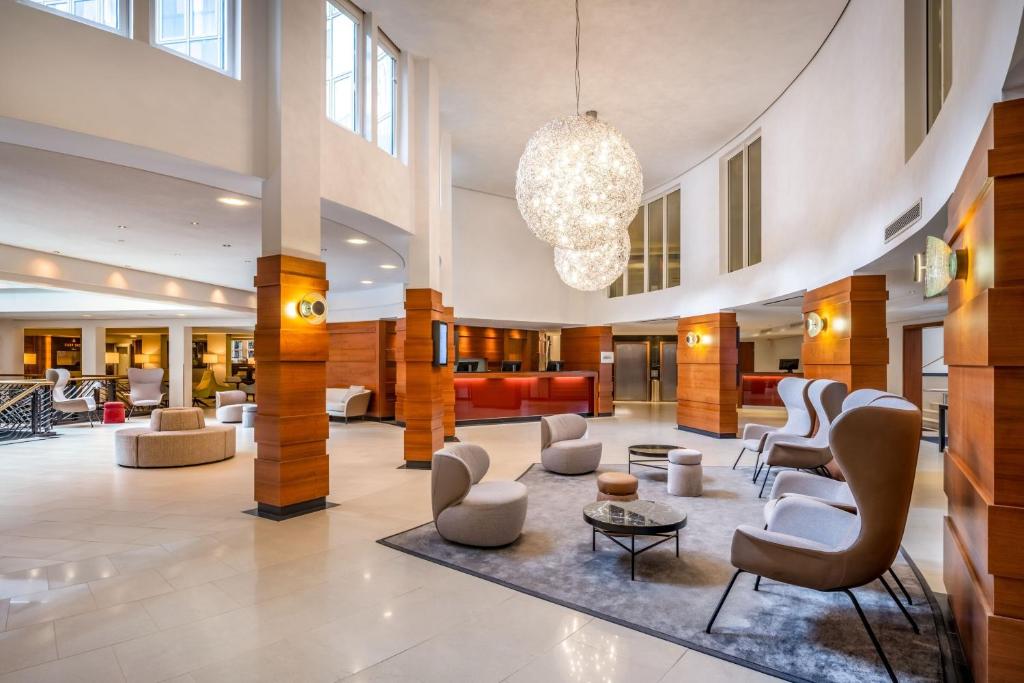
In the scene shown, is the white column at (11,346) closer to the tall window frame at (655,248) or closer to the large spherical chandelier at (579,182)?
the tall window frame at (655,248)

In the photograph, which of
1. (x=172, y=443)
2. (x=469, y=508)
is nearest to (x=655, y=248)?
(x=469, y=508)

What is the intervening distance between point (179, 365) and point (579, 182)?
1586 centimetres

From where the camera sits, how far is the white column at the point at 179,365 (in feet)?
52.2

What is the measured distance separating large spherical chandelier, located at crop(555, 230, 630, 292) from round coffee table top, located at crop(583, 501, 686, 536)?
5.11 meters

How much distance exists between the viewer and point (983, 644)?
2.28 meters

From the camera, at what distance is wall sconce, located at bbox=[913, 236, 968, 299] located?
2.77 m

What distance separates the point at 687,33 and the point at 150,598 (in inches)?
334

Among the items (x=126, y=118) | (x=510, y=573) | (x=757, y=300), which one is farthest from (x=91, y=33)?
(x=757, y=300)

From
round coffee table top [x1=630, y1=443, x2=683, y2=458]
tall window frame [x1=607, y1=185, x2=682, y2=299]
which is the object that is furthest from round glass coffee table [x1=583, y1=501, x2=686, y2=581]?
tall window frame [x1=607, y1=185, x2=682, y2=299]

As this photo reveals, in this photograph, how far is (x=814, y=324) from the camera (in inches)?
295

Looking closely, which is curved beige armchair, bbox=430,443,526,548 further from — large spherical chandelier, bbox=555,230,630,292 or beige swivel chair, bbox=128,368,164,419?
beige swivel chair, bbox=128,368,164,419

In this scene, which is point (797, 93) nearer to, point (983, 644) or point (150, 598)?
point (983, 644)

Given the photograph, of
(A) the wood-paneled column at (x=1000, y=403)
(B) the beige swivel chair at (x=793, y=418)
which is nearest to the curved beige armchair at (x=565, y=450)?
(B) the beige swivel chair at (x=793, y=418)

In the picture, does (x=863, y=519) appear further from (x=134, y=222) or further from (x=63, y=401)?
(x=63, y=401)
